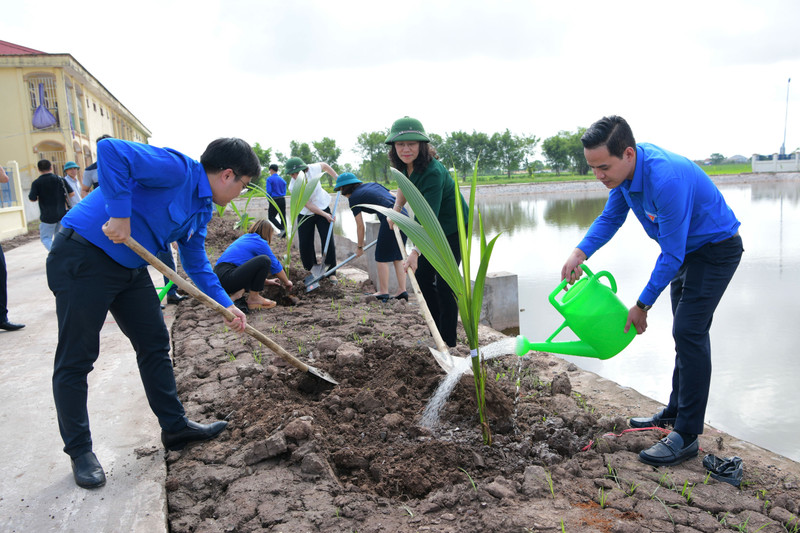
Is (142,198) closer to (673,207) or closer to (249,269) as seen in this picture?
(673,207)

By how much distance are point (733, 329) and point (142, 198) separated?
4442 mm

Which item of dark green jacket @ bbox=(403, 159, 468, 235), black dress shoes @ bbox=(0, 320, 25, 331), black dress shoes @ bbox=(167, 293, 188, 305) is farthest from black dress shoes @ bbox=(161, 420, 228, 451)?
black dress shoes @ bbox=(167, 293, 188, 305)

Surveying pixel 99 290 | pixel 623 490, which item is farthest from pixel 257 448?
pixel 623 490

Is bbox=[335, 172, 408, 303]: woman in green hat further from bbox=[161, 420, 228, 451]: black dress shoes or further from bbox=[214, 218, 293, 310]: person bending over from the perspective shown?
bbox=[161, 420, 228, 451]: black dress shoes

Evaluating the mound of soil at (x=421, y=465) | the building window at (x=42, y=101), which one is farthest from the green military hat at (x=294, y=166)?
the building window at (x=42, y=101)

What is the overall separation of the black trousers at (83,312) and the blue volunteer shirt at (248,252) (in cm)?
228

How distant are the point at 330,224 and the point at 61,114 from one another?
57.8ft

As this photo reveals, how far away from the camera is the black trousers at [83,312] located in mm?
1927

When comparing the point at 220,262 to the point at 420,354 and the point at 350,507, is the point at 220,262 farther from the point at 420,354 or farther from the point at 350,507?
the point at 350,507

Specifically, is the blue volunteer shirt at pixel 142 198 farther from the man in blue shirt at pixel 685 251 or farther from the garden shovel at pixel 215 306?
the man in blue shirt at pixel 685 251

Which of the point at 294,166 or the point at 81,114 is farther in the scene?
the point at 81,114

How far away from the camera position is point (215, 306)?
220 cm

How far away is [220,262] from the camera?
4.51 meters

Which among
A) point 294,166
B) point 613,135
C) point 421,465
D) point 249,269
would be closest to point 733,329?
point 613,135
